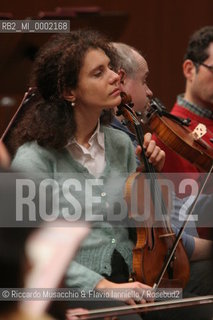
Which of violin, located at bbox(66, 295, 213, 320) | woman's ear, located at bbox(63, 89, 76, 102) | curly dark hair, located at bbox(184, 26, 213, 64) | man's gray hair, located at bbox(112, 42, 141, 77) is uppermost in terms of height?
curly dark hair, located at bbox(184, 26, 213, 64)

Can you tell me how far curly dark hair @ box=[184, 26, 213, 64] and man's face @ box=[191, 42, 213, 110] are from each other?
0.08ft

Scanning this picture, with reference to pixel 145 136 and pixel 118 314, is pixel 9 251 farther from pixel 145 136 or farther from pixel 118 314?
pixel 145 136

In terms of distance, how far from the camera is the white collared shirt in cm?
153

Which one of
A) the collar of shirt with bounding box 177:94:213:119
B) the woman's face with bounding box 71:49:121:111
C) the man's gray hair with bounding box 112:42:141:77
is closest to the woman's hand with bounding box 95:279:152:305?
the woman's face with bounding box 71:49:121:111

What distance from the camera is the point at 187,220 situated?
1.66 meters

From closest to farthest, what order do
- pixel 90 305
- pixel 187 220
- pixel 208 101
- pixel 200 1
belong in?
pixel 90 305
pixel 187 220
pixel 208 101
pixel 200 1

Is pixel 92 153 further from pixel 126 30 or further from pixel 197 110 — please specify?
pixel 126 30

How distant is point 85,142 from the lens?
1.55 meters

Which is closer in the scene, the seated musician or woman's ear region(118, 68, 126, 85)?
the seated musician

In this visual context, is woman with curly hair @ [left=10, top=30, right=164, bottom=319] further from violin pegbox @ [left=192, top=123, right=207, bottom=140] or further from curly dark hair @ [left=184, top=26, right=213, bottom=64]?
curly dark hair @ [left=184, top=26, right=213, bottom=64]

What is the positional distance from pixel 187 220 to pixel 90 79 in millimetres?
394

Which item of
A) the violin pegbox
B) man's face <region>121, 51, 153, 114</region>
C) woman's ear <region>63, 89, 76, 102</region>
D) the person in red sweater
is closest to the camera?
woman's ear <region>63, 89, 76, 102</region>

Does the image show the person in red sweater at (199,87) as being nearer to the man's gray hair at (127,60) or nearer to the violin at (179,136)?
the violin at (179,136)

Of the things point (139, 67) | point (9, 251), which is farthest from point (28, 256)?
point (139, 67)
